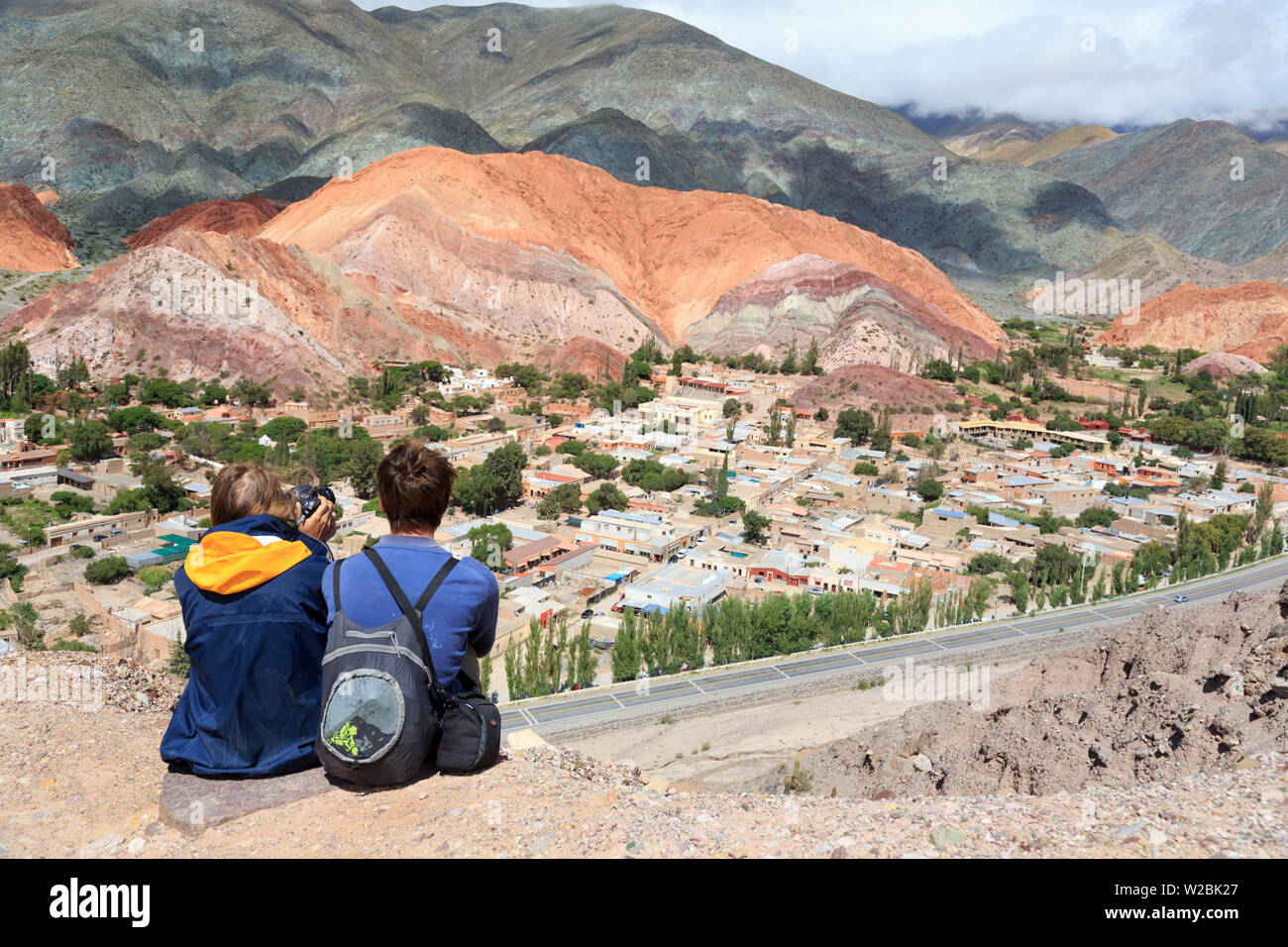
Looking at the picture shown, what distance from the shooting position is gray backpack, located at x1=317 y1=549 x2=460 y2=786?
283cm

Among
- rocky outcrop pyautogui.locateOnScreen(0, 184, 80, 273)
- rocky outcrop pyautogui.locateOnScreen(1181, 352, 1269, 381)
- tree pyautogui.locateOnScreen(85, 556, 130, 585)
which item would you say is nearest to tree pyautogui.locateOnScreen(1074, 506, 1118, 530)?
tree pyautogui.locateOnScreen(85, 556, 130, 585)

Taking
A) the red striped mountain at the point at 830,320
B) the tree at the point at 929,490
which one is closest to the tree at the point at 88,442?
the tree at the point at 929,490

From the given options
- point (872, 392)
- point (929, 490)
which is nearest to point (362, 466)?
point (929, 490)

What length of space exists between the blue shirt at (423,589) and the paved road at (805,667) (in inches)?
488

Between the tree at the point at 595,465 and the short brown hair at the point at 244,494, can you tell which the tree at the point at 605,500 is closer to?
the tree at the point at 595,465

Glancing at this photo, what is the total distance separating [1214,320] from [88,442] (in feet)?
263

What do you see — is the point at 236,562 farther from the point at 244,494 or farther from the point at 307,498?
the point at 307,498

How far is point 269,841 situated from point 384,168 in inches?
2748

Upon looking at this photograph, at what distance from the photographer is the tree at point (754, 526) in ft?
86.5

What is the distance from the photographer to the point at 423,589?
114 inches

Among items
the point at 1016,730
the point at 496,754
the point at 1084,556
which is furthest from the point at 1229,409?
the point at 496,754

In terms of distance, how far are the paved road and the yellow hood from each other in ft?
40.6

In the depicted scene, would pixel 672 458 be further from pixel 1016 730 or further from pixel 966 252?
pixel 966 252

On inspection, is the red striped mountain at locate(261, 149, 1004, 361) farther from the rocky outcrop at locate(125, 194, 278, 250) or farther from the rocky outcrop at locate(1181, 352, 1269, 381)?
the rocky outcrop at locate(1181, 352, 1269, 381)
